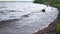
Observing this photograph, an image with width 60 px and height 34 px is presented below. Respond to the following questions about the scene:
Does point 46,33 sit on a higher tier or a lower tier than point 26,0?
higher

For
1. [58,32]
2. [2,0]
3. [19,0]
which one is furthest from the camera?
[19,0]

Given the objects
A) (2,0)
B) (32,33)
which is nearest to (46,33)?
(32,33)

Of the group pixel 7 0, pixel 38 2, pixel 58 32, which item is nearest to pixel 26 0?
pixel 7 0

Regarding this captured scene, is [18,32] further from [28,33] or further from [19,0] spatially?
[19,0]

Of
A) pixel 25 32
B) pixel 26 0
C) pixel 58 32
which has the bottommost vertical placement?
pixel 26 0

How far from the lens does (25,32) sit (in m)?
14.5

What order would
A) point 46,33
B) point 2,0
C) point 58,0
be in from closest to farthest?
point 46,33 → point 58,0 → point 2,0

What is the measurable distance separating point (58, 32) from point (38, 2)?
44910 millimetres

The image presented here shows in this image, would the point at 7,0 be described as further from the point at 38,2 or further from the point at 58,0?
the point at 58,0

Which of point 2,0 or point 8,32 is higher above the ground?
point 8,32

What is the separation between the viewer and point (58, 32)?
939 cm

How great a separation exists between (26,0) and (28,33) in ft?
202

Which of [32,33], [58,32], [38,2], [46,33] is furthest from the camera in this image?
[38,2]

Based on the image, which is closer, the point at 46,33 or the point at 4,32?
the point at 46,33
